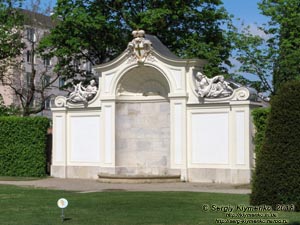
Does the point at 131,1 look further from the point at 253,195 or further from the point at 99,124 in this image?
the point at 253,195

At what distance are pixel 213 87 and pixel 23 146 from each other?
975 centimetres

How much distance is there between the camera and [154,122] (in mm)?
27656

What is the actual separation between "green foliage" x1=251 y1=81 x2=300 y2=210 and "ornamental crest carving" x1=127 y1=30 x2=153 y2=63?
12.3m

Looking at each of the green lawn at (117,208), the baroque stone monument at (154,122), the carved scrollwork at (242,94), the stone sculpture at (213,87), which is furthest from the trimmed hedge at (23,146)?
the carved scrollwork at (242,94)

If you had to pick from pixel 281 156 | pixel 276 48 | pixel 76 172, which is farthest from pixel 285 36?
pixel 281 156

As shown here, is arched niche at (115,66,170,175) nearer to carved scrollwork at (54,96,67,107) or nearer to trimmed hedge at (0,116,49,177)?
carved scrollwork at (54,96,67,107)

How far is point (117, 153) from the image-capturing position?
27.6m

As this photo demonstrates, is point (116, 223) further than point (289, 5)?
No

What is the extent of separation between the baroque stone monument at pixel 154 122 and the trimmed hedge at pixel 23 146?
35.4 inches

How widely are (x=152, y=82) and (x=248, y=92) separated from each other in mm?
4929

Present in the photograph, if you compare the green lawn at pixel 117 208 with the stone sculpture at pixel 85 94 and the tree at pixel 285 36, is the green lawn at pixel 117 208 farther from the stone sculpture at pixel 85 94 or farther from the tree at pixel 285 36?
the tree at pixel 285 36

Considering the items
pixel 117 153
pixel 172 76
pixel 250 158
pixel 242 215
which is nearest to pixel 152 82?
pixel 172 76

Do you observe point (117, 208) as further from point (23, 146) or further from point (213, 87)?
point (23, 146)

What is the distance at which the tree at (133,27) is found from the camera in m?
35.0
